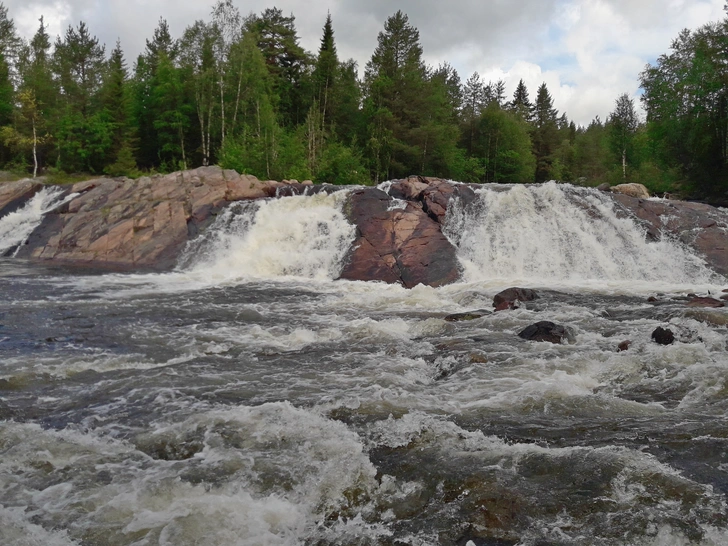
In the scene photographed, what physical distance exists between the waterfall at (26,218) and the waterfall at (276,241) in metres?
8.80

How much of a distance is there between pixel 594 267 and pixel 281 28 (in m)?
39.6

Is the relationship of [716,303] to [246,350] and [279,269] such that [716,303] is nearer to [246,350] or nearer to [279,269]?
[246,350]

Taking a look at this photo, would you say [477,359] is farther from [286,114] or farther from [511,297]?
[286,114]

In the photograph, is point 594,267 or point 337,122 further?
point 337,122

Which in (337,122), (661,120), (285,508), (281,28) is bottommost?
(285,508)

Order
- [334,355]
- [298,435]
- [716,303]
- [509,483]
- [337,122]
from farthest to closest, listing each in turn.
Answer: [337,122] → [716,303] → [334,355] → [298,435] → [509,483]

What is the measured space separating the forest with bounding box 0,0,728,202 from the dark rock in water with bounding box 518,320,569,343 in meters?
24.7

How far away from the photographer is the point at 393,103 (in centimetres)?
4178

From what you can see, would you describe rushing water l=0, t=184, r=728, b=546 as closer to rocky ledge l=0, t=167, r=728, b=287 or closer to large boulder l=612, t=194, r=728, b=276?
rocky ledge l=0, t=167, r=728, b=287

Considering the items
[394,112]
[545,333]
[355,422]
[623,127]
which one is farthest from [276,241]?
[623,127]

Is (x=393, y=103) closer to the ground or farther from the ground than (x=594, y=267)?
farther from the ground

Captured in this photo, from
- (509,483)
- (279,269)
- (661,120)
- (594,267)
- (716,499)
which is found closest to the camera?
(716,499)

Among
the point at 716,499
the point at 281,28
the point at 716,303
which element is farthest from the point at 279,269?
the point at 281,28

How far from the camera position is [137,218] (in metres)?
22.0
